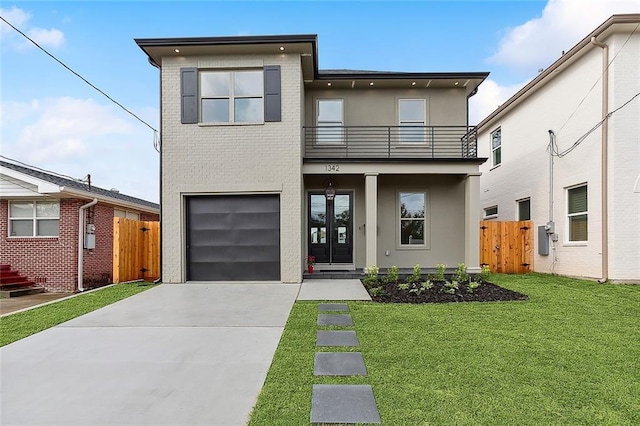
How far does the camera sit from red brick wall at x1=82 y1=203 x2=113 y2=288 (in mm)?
10703

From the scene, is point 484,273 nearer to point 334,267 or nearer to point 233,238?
point 334,267

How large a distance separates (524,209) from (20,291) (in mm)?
16226

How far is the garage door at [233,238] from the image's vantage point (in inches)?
368

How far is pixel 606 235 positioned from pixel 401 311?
6.68 m

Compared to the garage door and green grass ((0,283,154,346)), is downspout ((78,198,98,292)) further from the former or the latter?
the garage door

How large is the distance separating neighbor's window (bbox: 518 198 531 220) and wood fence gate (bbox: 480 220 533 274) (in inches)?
44.4

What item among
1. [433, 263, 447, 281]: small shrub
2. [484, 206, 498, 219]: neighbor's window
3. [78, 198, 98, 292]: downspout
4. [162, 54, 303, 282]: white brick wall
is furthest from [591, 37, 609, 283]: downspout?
[78, 198, 98, 292]: downspout

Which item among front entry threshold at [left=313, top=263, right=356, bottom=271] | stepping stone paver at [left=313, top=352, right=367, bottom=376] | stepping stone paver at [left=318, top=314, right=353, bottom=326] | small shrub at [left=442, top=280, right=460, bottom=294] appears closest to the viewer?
stepping stone paver at [left=313, top=352, right=367, bottom=376]

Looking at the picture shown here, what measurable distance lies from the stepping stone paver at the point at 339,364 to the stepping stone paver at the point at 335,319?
127cm

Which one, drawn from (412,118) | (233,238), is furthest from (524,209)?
(233,238)

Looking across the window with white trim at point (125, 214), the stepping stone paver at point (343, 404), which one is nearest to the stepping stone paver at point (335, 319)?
the stepping stone paver at point (343, 404)

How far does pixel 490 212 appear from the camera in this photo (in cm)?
1558

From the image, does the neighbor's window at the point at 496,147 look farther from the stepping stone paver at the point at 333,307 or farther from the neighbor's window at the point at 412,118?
the stepping stone paver at the point at 333,307

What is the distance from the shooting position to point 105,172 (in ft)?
74.6
